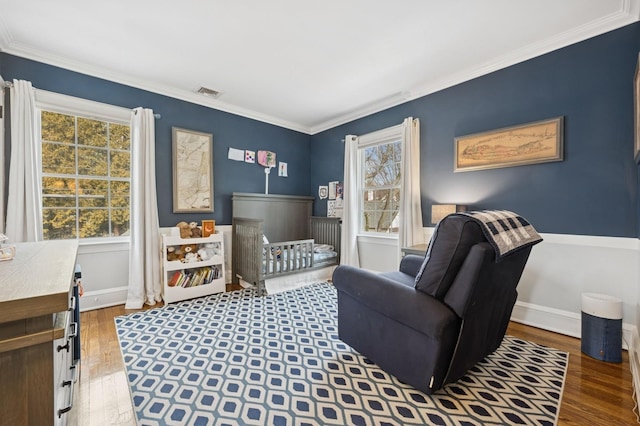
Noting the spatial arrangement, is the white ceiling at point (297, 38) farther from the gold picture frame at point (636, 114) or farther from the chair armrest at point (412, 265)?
the chair armrest at point (412, 265)

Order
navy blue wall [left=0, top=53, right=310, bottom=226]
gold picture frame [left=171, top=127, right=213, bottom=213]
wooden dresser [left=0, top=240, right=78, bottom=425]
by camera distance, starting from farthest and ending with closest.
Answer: gold picture frame [left=171, top=127, right=213, bottom=213]
navy blue wall [left=0, top=53, right=310, bottom=226]
wooden dresser [left=0, top=240, right=78, bottom=425]

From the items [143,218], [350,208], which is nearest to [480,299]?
[350,208]

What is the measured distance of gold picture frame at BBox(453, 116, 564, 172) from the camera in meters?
2.41

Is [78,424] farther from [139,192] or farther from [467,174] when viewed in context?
[467,174]

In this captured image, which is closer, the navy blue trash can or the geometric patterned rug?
the geometric patterned rug

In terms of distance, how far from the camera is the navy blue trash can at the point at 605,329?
75.8 inches

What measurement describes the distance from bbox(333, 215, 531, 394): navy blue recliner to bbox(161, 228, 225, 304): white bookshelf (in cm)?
211

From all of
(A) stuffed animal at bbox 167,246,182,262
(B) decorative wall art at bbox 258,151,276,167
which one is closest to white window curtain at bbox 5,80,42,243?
(A) stuffed animal at bbox 167,246,182,262

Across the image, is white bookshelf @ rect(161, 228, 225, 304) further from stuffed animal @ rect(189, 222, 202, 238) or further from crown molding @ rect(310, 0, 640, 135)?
crown molding @ rect(310, 0, 640, 135)

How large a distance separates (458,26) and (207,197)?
128 inches

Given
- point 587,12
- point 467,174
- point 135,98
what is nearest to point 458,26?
point 587,12

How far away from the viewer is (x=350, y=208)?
13.1 ft

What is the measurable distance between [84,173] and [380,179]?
351cm

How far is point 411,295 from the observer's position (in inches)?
60.2
